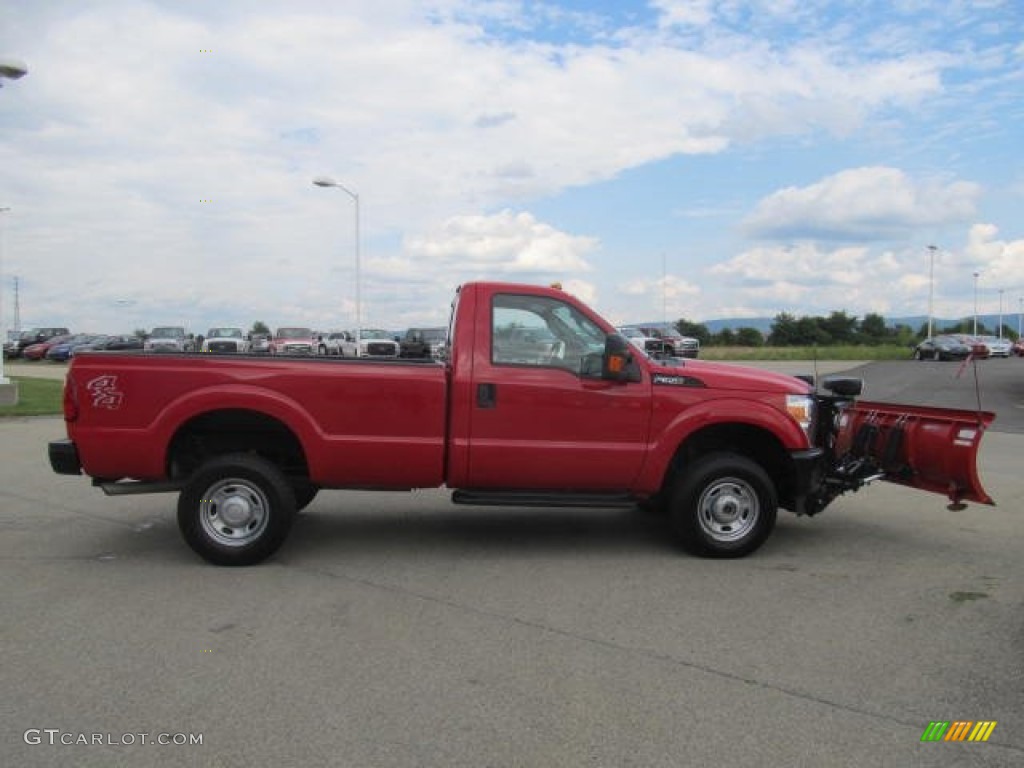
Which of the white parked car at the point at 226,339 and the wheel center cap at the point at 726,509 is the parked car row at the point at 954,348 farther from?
the wheel center cap at the point at 726,509

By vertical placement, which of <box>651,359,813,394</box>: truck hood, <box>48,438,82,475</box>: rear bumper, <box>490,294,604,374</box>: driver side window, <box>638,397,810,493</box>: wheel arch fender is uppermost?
<box>490,294,604,374</box>: driver side window

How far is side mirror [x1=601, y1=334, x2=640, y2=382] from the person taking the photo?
6.03 m

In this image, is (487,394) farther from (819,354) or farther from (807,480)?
(819,354)

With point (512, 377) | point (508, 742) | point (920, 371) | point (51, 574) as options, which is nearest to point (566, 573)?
point (512, 377)

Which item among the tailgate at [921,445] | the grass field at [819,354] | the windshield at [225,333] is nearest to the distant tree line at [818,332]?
the grass field at [819,354]

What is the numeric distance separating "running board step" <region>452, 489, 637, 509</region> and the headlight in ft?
4.34

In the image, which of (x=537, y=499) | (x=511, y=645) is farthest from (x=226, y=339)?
(x=511, y=645)

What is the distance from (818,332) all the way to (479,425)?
89.3 metres

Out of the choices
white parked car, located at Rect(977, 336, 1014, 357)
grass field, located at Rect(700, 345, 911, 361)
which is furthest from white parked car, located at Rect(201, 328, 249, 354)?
white parked car, located at Rect(977, 336, 1014, 357)

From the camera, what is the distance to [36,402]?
19.4m

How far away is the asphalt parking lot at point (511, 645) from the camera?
3494mm

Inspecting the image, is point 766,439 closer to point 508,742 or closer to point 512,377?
point 512,377

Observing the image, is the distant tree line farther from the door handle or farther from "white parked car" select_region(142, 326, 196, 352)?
the door handle

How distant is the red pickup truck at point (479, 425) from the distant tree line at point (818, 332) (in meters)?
81.4
